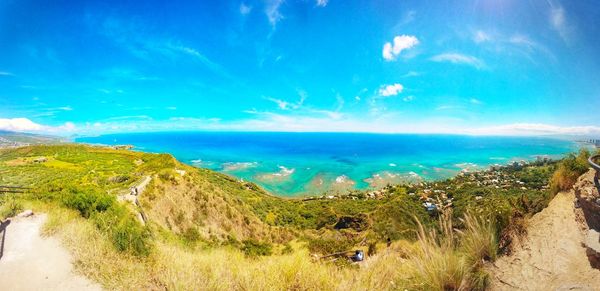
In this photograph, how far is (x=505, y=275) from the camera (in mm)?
3602

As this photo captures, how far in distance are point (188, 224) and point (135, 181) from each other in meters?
5.77

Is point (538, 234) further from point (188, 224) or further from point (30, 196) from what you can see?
point (188, 224)

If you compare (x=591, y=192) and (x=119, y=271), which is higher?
(x=591, y=192)

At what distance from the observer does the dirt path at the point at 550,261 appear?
3.12 meters

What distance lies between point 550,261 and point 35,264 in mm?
8897

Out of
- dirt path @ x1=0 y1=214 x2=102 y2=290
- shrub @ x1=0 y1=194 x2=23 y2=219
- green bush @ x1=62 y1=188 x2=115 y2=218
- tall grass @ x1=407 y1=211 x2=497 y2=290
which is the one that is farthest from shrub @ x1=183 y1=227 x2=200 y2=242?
tall grass @ x1=407 y1=211 x2=497 y2=290

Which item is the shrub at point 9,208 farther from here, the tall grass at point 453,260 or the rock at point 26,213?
the tall grass at point 453,260

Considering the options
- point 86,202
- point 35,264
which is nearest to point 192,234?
point 86,202

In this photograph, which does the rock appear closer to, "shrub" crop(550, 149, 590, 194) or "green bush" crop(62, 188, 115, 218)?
"green bush" crop(62, 188, 115, 218)

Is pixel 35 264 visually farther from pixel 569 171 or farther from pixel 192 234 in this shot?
pixel 192 234

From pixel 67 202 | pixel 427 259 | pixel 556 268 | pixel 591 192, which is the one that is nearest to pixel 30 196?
pixel 67 202

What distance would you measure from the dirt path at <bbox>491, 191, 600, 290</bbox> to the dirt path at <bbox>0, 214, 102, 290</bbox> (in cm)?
638

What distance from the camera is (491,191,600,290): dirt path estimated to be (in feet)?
10.2

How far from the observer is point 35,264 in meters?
4.63
